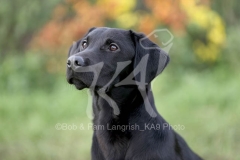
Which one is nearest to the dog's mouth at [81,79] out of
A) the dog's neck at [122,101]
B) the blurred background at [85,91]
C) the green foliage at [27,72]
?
the dog's neck at [122,101]

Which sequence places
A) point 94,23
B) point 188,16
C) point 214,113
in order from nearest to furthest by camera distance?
point 214,113
point 94,23
point 188,16

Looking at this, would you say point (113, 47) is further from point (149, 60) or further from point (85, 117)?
point (85, 117)

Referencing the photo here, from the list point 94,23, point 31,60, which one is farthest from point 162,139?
point 31,60

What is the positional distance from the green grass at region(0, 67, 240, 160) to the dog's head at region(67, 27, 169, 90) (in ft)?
9.21

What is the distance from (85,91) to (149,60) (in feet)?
12.0

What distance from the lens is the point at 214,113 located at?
6703 mm

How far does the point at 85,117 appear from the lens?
7027 mm

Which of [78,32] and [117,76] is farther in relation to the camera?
[78,32]

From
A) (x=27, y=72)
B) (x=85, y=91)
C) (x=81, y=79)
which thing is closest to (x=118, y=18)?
(x=85, y=91)

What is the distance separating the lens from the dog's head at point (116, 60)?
11.0ft

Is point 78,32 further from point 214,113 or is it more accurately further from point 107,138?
point 107,138

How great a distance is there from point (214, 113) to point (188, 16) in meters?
1.91

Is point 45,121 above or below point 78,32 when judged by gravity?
below

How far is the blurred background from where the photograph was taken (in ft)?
20.5
